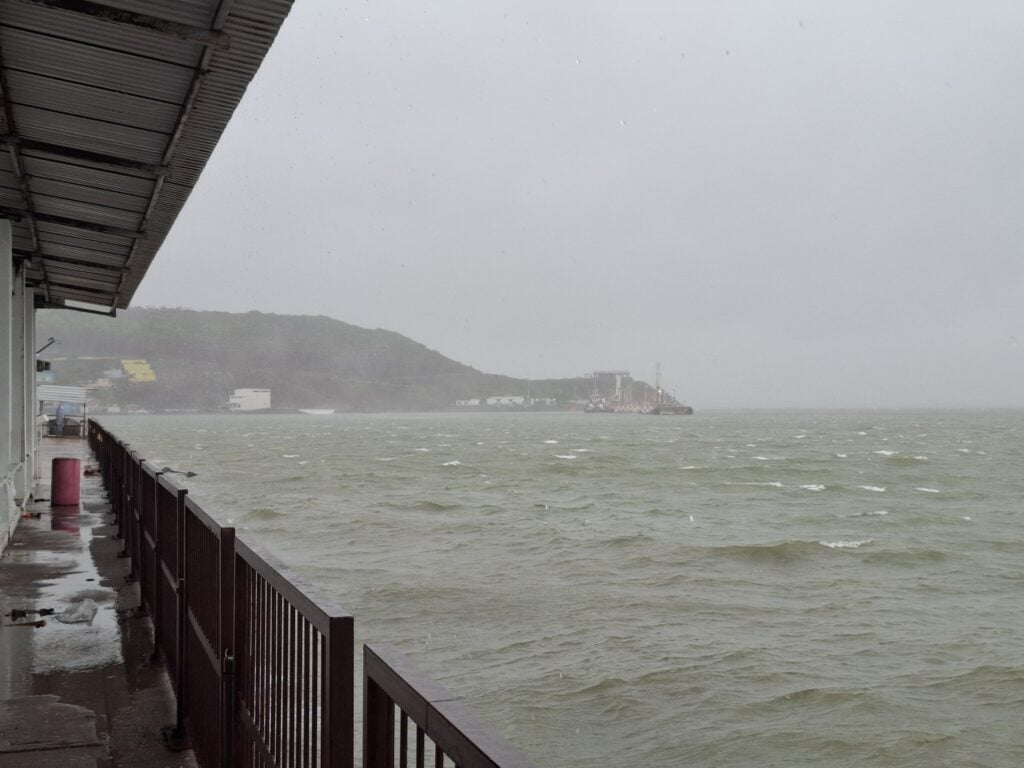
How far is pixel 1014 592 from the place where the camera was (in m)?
22.7

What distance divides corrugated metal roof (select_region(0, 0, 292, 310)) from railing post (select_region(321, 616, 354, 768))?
3.77 meters

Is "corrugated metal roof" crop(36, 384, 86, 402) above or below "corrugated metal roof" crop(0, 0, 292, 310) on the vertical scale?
below

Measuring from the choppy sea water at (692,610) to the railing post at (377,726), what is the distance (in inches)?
95.0

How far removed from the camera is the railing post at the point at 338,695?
109 inches

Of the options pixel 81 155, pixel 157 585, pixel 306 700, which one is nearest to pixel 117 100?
pixel 81 155

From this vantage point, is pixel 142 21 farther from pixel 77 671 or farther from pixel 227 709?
pixel 77 671

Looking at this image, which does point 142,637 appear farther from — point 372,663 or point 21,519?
point 21,519

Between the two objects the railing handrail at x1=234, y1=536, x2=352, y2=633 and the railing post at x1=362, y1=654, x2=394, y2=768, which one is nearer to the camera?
the railing post at x1=362, y1=654, x2=394, y2=768

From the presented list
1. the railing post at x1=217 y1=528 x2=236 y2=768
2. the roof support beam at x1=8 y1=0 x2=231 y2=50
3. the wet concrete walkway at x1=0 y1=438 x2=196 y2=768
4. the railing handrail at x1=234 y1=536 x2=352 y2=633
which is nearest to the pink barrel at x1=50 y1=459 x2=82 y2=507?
the wet concrete walkway at x1=0 y1=438 x2=196 y2=768

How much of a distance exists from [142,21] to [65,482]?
1258cm

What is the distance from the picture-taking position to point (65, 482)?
1695cm

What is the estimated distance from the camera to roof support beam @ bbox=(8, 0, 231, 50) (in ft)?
19.3

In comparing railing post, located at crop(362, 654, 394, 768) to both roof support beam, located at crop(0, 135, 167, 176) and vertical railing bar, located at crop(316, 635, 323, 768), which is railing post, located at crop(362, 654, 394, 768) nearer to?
vertical railing bar, located at crop(316, 635, 323, 768)

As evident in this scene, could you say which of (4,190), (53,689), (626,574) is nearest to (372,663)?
(53,689)
